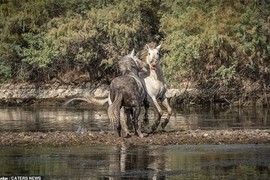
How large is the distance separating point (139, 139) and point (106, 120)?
10247mm

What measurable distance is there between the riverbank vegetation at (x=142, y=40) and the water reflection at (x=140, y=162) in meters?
21.0

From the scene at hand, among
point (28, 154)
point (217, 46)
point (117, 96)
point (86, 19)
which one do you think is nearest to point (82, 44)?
point (86, 19)

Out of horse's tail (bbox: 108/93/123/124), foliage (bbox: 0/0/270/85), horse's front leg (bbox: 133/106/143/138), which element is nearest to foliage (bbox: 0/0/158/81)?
foliage (bbox: 0/0/270/85)

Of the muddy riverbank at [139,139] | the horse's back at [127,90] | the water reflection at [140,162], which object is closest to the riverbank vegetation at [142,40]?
the horse's back at [127,90]

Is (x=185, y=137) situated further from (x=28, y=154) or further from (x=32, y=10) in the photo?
(x=32, y=10)

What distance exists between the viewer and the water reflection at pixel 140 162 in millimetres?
15453

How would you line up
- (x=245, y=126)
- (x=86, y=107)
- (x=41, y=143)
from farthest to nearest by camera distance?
(x=86, y=107) → (x=245, y=126) → (x=41, y=143)

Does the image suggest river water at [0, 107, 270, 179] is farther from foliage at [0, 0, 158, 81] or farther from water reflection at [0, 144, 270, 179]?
foliage at [0, 0, 158, 81]

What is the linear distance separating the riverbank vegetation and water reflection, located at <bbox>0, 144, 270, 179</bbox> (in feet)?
68.7

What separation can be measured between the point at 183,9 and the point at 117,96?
22585 millimetres

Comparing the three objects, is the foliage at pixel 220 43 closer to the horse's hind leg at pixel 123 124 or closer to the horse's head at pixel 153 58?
the horse's head at pixel 153 58

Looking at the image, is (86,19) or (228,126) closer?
(228,126)

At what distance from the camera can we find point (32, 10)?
49.7m

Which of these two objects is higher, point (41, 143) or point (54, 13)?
point (54, 13)
